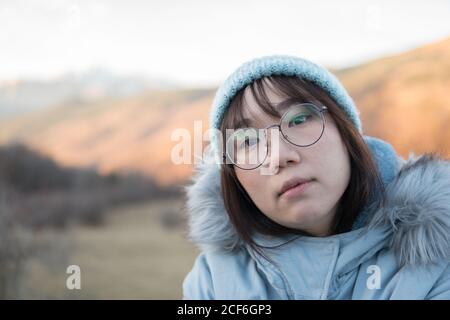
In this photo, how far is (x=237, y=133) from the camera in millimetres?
1418

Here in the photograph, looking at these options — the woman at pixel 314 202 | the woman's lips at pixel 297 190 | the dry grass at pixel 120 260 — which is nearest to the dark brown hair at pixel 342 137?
the woman at pixel 314 202

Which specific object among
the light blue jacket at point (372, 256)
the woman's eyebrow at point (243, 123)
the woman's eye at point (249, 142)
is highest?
the woman's eyebrow at point (243, 123)

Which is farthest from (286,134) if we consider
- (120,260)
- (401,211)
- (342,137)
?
(120,260)

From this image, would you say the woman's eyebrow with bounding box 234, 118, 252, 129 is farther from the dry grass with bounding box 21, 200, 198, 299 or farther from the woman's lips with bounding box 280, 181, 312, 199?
the dry grass with bounding box 21, 200, 198, 299

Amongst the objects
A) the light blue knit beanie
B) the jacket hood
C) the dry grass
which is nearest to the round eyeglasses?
the light blue knit beanie

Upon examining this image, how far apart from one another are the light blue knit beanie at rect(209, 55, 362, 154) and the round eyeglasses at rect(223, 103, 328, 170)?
10 centimetres

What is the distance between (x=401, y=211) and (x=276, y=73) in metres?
0.54

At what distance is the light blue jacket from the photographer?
1.27m

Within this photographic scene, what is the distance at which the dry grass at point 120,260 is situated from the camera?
4.36 metres

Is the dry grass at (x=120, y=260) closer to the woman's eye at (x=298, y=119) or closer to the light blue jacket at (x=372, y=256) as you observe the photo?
the light blue jacket at (x=372, y=256)

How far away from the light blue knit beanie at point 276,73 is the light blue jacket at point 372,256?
0.78ft

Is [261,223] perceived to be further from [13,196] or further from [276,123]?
[13,196]
